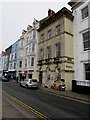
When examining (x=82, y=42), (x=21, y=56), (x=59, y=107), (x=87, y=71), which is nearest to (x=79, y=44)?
(x=82, y=42)

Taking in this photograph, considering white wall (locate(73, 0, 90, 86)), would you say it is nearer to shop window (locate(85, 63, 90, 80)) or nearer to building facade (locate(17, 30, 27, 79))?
shop window (locate(85, 63, 90, 80))

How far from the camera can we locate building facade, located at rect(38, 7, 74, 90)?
1592 cm

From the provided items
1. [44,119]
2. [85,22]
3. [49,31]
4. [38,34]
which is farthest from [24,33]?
[44,119]

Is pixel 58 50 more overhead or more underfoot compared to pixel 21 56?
more underfoot

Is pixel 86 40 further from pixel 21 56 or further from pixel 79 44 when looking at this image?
pixel 21 56

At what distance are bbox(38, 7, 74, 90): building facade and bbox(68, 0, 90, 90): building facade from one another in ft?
2.84

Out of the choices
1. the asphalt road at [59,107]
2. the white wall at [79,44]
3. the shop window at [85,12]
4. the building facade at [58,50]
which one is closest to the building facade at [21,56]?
the building facade at [58,50]

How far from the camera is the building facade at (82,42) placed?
572 inches

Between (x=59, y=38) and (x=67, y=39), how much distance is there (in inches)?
60.5

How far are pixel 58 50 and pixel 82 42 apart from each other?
4166 millimetres

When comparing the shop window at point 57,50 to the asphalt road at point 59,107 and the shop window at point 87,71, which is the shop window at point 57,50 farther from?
the asphalt road at point 59,107

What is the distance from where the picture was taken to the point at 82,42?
15.6 meters

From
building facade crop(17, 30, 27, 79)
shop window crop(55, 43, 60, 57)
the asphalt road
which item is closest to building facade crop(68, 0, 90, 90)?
shop window crop(55, 43, 60, 57)

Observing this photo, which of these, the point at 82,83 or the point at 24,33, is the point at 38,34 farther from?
the point at 82,83
